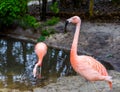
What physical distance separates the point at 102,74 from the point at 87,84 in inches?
43.4

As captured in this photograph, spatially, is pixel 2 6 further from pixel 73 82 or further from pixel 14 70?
pixel 73 82

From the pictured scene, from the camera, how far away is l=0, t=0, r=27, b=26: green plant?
454 inches

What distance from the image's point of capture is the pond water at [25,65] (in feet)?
26.5

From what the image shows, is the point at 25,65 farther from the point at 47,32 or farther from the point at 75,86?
the point at 47,32

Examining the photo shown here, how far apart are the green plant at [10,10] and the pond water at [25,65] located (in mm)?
710

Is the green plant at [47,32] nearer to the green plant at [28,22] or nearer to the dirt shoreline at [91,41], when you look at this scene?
the dirt shoreline at [91,41]

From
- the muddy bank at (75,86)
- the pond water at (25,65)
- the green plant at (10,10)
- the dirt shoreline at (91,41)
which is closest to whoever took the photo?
the muddy bank at (75,86)

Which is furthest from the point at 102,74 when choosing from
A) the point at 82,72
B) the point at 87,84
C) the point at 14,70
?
the point at 14,70

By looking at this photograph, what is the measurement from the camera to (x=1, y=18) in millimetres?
11875

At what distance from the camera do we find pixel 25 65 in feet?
30.2

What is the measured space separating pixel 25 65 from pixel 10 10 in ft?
9.96

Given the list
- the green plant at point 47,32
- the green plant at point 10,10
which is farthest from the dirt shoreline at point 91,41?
the green plant at point 10,10

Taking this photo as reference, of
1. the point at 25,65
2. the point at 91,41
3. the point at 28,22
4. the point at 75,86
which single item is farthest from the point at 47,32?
the point at 75,86

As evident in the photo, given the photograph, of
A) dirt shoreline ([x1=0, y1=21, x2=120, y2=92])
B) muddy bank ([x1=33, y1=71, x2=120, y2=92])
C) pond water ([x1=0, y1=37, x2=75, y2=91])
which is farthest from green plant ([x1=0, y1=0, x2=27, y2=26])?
muddy bank ([x1=33, y1=71, x2=120, y2=92])
